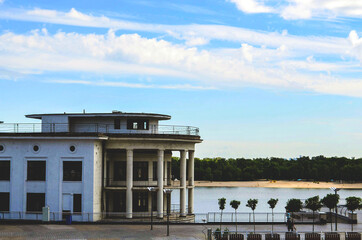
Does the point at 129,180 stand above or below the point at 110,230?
above

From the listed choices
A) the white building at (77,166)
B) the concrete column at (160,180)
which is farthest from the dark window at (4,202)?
the concrete column at (160,180)

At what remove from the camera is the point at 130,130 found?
53.4 m

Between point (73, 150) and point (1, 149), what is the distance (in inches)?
272

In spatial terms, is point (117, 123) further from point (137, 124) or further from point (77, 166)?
point (77, 166)

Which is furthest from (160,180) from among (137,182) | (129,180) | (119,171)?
(119,171)

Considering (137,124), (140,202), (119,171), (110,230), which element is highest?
(137,124)

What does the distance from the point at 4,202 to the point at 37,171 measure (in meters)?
4.20

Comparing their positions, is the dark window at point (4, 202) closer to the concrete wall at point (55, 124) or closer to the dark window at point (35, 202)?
the dark window at point (35, 202)

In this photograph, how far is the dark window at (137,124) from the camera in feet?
176

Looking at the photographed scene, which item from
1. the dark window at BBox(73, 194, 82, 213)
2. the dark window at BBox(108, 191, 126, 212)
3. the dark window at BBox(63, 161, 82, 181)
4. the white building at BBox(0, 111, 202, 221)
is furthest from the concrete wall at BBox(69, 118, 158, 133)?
the dark window at BBox(73, 194, 82, 213)

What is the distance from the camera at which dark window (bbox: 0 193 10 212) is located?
1923 inches

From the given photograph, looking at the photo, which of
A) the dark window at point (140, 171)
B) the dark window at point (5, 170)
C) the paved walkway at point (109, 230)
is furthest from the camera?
the dark window at point (140, 171)

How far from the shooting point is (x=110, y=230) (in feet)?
141

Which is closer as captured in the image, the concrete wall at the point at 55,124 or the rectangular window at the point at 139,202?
the concrete wall at the point at 55,124
